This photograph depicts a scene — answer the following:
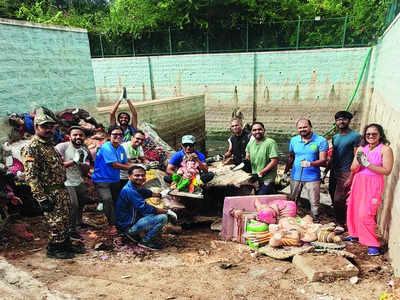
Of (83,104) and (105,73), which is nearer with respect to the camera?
(83,104)

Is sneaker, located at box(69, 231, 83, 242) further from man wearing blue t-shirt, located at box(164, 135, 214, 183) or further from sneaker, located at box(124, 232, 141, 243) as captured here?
man wearing blue t-shirt, located at box(164, 135, 214, 183)

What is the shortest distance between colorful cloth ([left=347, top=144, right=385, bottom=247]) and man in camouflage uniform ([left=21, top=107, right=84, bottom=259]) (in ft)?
13.0

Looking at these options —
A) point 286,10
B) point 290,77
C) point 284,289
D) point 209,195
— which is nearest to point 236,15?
point 286,10

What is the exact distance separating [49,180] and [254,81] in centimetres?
1317

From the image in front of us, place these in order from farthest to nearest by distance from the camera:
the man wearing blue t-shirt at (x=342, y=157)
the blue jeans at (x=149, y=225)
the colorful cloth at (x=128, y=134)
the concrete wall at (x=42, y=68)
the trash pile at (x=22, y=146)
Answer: the concrete wall at (x=42, y=68)
the colorful cloth at (x=128, y=134)
the man wearing blue t-shirt at (x=342, y=157)
the trash pile at (x=22, y=146)
the blue jeans at (x=149, y=225)

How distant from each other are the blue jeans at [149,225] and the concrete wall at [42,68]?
3985 millimetres

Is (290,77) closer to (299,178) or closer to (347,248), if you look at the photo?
(299,178)

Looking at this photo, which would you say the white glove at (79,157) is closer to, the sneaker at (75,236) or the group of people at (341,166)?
the sneaker at (75,236)

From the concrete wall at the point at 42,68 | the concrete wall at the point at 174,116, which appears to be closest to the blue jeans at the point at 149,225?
the concrete wall at the point at 42,68

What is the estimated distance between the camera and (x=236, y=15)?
16422mm

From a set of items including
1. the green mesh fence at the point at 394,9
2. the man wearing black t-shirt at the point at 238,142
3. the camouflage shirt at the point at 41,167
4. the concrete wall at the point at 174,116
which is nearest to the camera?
the camouflage shirt at the point at 41,167

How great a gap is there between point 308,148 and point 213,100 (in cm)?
1178

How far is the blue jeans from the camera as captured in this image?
4.34 meters

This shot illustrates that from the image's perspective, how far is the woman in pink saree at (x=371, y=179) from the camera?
4.02 m
